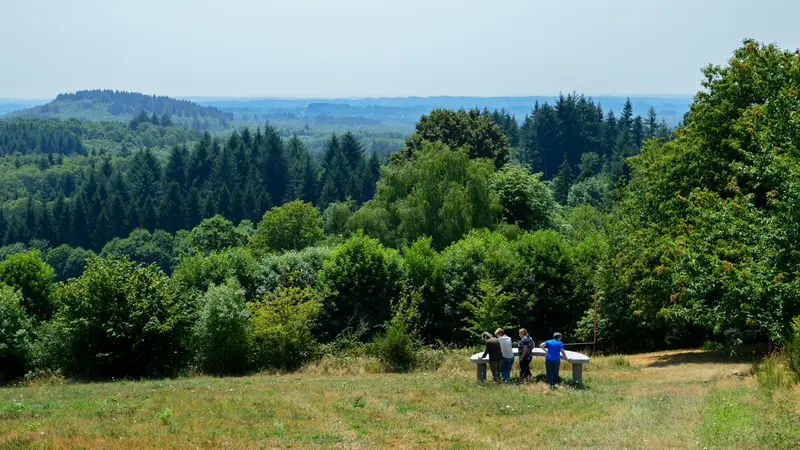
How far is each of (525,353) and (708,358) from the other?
9.93 m

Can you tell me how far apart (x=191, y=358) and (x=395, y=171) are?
3150 centimetres

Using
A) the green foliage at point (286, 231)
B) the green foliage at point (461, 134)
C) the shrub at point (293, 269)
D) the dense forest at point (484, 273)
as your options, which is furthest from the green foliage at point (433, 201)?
the green foliage at point (286, 231)

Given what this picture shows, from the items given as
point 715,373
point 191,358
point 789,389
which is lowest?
point 191,358

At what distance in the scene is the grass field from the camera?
1380cm

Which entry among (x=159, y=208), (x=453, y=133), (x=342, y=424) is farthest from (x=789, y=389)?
(x=159, y=208)

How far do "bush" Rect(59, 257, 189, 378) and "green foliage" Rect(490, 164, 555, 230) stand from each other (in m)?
31.3

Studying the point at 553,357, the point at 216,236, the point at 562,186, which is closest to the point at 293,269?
the point at 553,357

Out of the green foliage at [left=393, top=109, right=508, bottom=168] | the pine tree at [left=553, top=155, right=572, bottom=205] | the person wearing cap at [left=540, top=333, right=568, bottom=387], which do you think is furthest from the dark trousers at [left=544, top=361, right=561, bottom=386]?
the pine tree at [left=553, top=155, right=572, bottom=205]

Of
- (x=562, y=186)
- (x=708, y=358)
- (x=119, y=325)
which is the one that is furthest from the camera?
(x=562, y=186)

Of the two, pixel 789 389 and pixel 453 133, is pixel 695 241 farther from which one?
pixel 453 133

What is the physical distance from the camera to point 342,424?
15.8 metres

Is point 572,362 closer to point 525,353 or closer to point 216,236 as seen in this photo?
point 525,353

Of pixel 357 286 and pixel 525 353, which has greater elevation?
pixel 525 353

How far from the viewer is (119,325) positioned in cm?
3017
